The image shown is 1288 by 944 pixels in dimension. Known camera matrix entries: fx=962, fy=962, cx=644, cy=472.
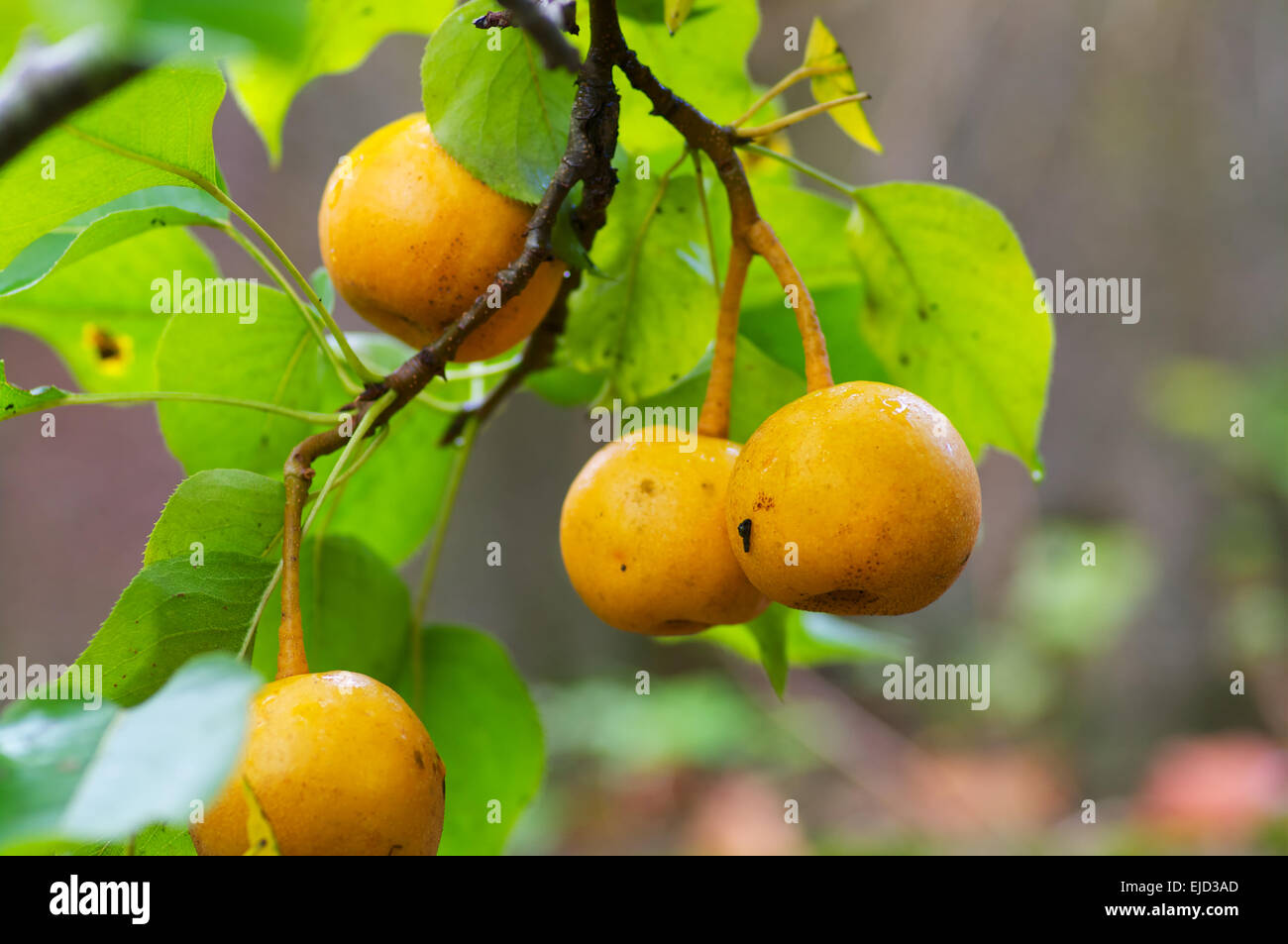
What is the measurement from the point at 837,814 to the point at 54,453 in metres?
1.74

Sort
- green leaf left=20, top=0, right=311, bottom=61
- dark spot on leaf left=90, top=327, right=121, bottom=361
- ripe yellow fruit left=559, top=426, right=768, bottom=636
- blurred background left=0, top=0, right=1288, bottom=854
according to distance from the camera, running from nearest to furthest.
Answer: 1. green leaf left=20, top=0, right=311, bottom=61
2. ripe yellow fruit left=559, top=426, right=768, bottom=636
3. dark spot on leaf left=90, top=327, right=121, bottom=361
4. blurred background left=0, top=0, right=1288, bottom=854

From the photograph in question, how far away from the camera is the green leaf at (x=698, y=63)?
18.3 inches

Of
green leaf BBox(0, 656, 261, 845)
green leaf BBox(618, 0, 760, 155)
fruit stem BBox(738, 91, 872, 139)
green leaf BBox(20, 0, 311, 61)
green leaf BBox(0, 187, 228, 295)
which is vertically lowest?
green leaf BBox(0, 656, 261, 845)

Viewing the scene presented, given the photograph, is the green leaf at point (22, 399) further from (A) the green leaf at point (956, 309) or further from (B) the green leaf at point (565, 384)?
(A) the green leaf at point (956, 309)

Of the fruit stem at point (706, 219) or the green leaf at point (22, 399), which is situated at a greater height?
the fruit stem at point (706, 219)

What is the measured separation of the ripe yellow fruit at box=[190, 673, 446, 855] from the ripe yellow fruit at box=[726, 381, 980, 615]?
0.13m

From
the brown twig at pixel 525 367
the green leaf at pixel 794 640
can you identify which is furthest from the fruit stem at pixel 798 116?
the green leaf at pixel 794 640

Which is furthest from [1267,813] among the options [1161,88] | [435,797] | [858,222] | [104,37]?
[104,37]

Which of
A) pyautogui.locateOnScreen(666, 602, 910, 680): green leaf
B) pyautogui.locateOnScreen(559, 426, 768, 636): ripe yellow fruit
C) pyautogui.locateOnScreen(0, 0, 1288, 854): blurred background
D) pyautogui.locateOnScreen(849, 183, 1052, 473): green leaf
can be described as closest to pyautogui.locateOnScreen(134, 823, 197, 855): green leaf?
pyautogui.locateOnScreen(559, 426, 768, 636): ripe yellow fruit

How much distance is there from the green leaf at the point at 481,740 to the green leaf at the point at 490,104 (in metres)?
0.25

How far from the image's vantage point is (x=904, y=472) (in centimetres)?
30

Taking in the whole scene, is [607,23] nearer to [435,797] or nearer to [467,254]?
[467,254]

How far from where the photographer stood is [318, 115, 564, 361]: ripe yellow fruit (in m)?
0.36

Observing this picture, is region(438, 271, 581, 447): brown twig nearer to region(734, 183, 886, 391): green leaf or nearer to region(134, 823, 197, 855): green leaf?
region(734, 183, 886, 391): green leaf
